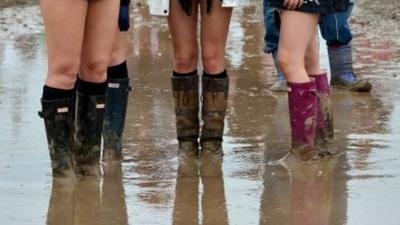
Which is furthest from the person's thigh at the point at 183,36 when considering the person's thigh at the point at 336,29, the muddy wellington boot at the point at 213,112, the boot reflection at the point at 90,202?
the person's thigh at the point at 336,29

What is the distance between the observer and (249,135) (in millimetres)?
6656

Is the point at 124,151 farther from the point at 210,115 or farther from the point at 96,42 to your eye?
the point at 96,42

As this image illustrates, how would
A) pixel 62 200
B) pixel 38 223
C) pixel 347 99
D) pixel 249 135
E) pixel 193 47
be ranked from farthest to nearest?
pixel 347 99, pixel 249 135, pixel 193 47, pixel 62 200, pixel 38 223

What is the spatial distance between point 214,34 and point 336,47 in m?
2.69

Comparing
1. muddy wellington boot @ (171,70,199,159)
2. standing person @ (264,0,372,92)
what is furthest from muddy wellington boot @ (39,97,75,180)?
standing person @ (264,0,372,92)

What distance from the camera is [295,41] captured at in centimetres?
570

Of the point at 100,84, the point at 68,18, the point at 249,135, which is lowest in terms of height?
the point at 249,135

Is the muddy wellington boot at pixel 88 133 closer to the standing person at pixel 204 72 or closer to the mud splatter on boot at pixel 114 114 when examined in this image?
the mud splatter on boot at pixel 114 114

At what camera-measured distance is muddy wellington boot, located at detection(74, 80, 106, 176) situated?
18.0 ft

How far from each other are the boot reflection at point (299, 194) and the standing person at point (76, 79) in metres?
0.98

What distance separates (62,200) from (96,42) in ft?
2.75

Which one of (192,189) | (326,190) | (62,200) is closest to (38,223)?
(62,200)

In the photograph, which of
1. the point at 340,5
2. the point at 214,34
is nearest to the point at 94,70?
the point at 214,34

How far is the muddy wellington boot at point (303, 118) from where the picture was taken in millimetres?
5809
